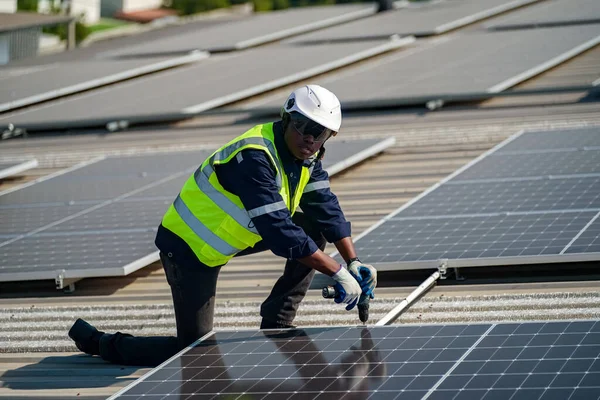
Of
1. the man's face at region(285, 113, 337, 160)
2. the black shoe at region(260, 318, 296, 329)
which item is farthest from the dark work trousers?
the man's face at region(285, 113, 337, 160)

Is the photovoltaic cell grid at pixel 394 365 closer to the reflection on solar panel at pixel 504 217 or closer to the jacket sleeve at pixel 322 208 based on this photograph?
the jacket sleeve at pixel 322 208

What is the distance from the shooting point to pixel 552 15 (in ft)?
82.4

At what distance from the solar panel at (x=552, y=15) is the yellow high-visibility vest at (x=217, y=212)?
55.5ft

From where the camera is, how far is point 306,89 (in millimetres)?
7660

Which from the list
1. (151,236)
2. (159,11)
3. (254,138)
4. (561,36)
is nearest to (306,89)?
(254,138)

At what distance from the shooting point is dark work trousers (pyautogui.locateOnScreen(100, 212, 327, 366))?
8.02 meters

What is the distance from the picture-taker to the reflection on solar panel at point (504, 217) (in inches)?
365

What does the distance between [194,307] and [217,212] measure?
0.72 meters

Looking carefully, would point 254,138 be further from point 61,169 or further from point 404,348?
point 61,169

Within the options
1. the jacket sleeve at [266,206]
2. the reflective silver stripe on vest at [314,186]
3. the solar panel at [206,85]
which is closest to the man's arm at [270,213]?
the jacket sleeve at [266,206]

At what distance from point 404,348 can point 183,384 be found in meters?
1.39

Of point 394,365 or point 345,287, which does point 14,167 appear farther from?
point 394,365

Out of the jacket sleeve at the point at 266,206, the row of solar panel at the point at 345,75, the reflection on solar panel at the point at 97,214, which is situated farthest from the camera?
the row of solar panel at the point at 345,75

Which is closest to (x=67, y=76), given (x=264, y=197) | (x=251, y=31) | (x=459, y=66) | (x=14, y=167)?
(x=251, y=31)
